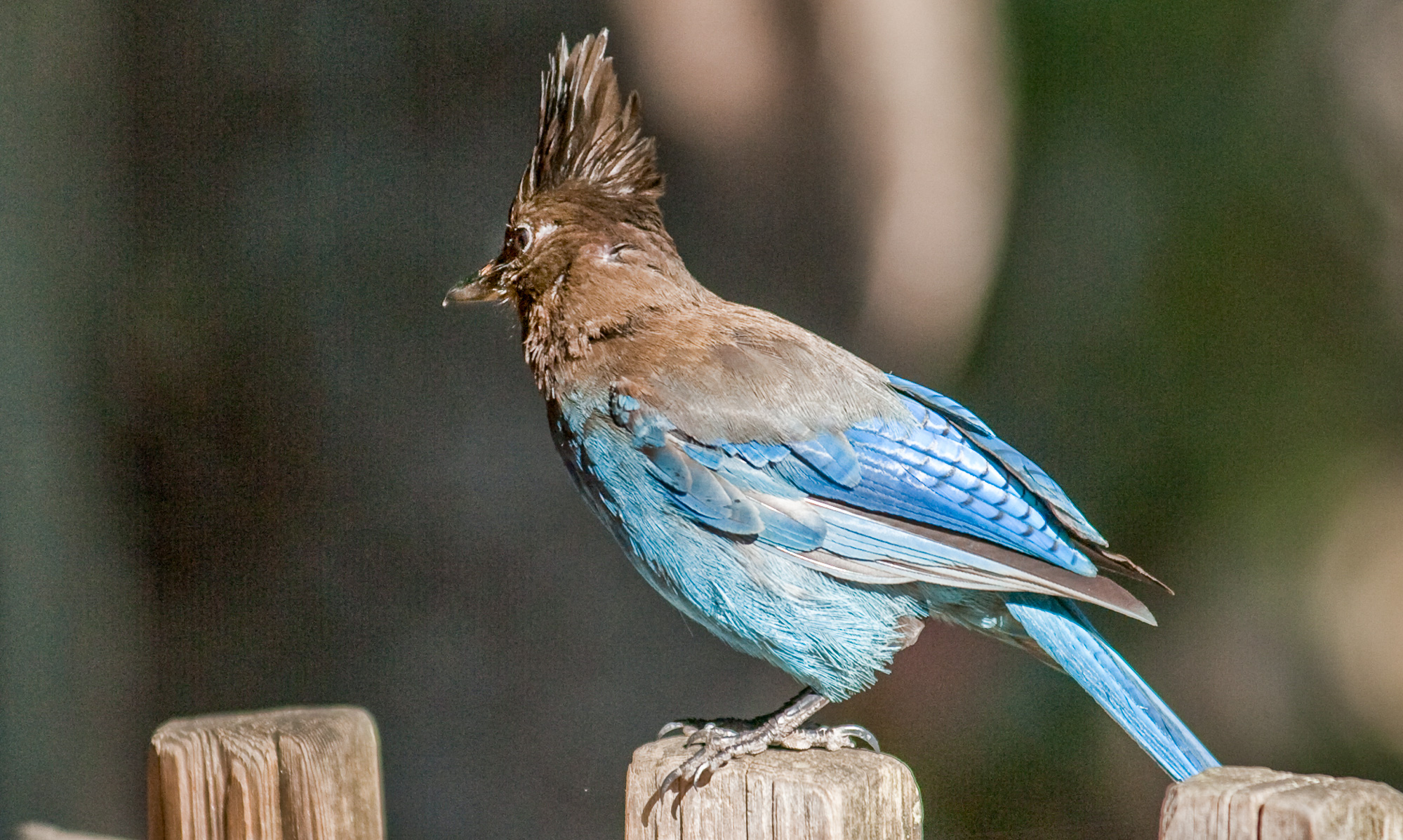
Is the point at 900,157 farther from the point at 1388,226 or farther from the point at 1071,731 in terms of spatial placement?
the point at 1071,731

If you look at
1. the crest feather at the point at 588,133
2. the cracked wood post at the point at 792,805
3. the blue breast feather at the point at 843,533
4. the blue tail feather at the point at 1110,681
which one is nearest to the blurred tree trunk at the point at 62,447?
the crest feather at the point at 588,133

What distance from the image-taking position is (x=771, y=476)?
194cm

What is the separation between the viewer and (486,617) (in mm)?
3525

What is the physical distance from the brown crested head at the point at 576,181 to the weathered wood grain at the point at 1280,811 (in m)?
1.29

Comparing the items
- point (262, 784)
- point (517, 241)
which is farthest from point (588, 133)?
point (262, 784)

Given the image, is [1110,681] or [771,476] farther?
[771,476]

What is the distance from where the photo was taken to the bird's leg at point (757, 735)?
1.50 m

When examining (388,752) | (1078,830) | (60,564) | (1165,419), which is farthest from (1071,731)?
(60,564)

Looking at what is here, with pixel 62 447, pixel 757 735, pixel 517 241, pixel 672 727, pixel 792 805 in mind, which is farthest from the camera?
pixel 62 447

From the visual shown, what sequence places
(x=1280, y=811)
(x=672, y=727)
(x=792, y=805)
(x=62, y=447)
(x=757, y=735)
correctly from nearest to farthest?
(x=1280, y=811), (x=792, y=805), (x=757, y=735), (x=672, y=727), (x=62, y=447)

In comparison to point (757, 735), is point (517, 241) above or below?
above

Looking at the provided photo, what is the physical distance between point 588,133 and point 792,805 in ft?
3.74

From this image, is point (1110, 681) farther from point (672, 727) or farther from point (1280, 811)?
point (1280, 811)

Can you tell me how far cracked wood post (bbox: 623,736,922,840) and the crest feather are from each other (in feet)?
3.33
